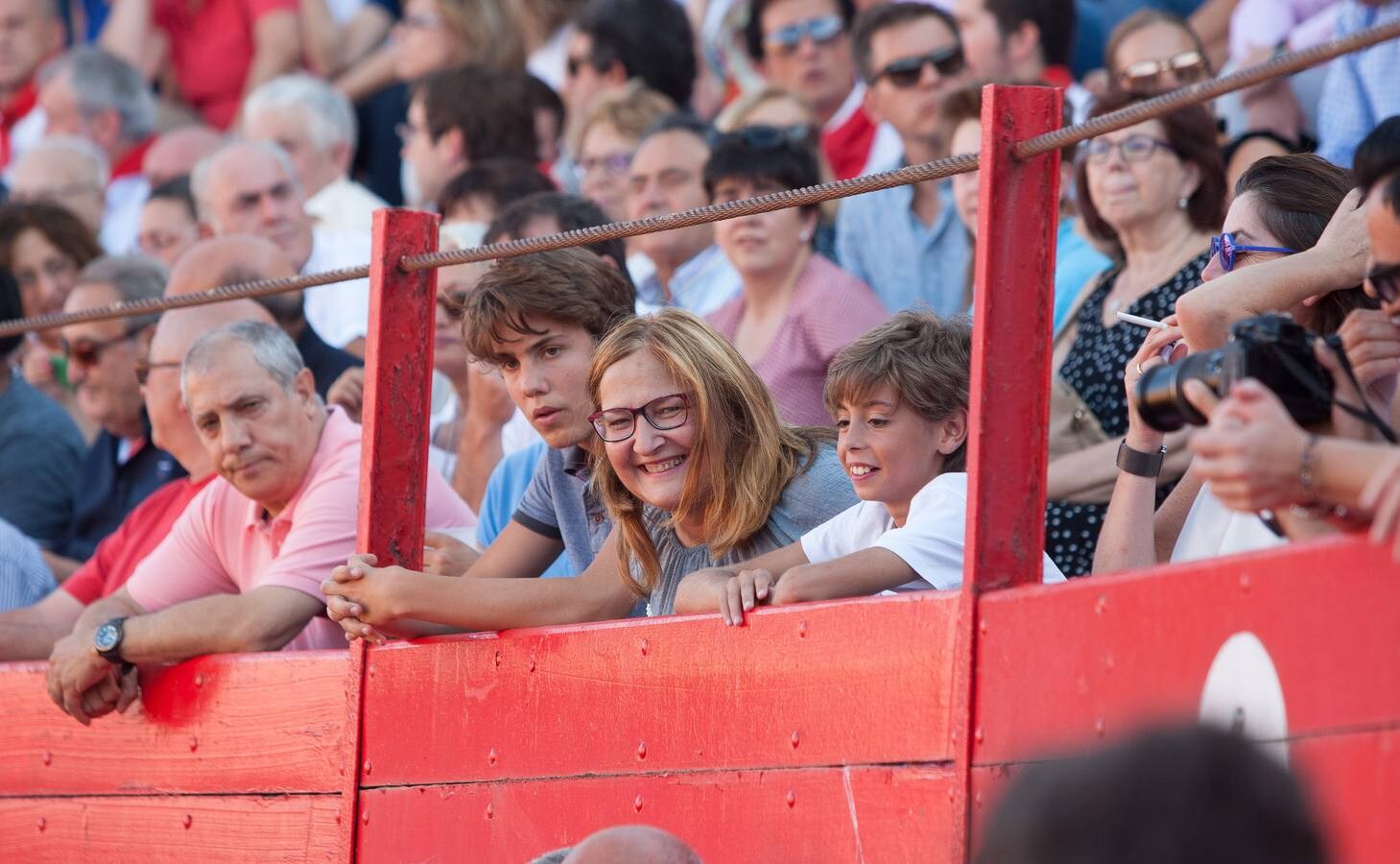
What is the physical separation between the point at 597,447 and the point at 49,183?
5.76 meters

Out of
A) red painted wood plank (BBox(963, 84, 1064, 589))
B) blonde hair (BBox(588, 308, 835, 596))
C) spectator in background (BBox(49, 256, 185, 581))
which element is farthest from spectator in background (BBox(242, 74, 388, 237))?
red painted wood plank (BBox(963, 84, 1064, 589))

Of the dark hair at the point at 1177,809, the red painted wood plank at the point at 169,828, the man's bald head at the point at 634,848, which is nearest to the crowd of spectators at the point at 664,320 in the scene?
the red painted wood plank at the point at 169,828

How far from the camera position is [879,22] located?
657 centimetres

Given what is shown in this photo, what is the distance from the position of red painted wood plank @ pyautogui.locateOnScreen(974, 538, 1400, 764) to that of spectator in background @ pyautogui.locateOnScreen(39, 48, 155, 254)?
7.39 meters

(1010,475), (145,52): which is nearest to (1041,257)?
(1010,475)

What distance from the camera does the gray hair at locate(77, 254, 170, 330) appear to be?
6.32 meters

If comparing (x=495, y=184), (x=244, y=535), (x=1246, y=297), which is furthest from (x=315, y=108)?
(x=1246, y=297)

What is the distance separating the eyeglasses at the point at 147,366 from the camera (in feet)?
17.4

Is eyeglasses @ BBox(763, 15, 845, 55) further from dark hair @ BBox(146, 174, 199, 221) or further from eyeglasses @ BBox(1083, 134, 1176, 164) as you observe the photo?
eyeglasses @ BBox(1083, 134, 1176, 164)

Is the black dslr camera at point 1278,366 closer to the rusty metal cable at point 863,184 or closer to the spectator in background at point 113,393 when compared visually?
the rusty metal cable at point 863,184

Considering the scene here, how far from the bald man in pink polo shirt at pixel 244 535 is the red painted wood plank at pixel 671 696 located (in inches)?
21.6

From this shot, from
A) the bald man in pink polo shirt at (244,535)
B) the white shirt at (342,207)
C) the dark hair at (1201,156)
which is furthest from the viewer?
the white shirt at (342,207)

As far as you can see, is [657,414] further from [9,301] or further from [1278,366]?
[9,301]

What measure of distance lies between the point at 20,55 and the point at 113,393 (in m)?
5.03
